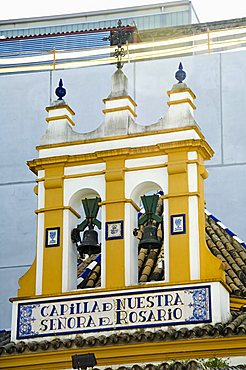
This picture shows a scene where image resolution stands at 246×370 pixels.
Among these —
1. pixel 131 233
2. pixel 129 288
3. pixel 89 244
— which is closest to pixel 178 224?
pixel 131 233

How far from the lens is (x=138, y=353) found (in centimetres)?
1566

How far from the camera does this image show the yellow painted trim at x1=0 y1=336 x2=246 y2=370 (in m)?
15.3

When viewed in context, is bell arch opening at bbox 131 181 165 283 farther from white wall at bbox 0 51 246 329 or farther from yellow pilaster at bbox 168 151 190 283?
white wall at bbox 0 51 246 329

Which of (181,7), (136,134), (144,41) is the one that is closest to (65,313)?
(136,134)

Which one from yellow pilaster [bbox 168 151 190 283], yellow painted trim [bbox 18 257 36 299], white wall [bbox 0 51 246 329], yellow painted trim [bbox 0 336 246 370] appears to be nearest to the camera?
yellow painted trim [bbox 0 336 246 370]

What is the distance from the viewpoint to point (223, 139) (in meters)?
26.0

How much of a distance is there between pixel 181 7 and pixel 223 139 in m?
4.79

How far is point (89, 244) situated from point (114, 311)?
4.43 ft

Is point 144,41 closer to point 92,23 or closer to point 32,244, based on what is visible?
point 92,23

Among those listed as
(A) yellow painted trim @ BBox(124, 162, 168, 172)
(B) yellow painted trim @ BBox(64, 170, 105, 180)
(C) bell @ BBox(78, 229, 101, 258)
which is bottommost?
(C) bell @ BBox(78, 229, 101, 258)

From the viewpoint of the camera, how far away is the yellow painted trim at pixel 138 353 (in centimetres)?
1533

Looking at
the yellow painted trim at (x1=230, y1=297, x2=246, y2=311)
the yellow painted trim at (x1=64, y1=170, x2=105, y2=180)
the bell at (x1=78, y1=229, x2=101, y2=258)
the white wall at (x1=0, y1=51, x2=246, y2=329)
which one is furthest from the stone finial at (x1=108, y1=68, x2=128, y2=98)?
the white wall at (x1=0, y1=51, x2=246, y2=329)

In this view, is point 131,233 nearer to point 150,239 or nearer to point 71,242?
point 150,239

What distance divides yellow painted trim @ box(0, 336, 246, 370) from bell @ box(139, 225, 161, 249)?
1733 mm
